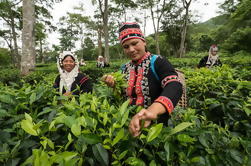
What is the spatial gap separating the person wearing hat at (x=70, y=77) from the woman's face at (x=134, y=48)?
5.11 feet

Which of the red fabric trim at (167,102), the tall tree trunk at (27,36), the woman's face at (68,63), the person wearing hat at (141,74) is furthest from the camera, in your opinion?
the tall tree trunk at (27,36)

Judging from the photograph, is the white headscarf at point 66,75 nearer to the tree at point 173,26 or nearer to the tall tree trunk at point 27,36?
the tall tree trunk at point 27,36

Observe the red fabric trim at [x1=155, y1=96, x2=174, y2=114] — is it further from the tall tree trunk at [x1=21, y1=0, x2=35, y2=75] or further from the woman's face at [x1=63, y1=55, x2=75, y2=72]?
the tall tree trunk at [x1=21, y1=0, x2=35, y2=75]

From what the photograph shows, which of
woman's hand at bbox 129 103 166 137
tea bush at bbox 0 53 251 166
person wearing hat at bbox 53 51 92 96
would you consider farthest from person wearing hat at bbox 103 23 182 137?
person wearing hat at bbox 53 51 92 96

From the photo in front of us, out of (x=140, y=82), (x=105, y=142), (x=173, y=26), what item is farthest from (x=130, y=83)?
(x=173, y=26)

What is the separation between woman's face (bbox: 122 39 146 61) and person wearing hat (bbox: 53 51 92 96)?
1559mm

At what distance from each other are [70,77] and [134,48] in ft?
6.20

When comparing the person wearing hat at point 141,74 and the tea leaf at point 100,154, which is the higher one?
the person wearing hat at point 141,74

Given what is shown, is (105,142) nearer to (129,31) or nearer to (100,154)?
(100,154)

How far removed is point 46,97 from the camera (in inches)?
55.4

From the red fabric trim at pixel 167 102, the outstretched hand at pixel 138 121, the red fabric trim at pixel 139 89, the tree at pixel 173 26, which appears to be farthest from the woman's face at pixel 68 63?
the tree at pixel 173 26

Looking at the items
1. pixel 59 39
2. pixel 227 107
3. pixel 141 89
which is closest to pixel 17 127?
pixel 141 89

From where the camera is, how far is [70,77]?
125 inches

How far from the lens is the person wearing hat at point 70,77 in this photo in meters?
3.08
